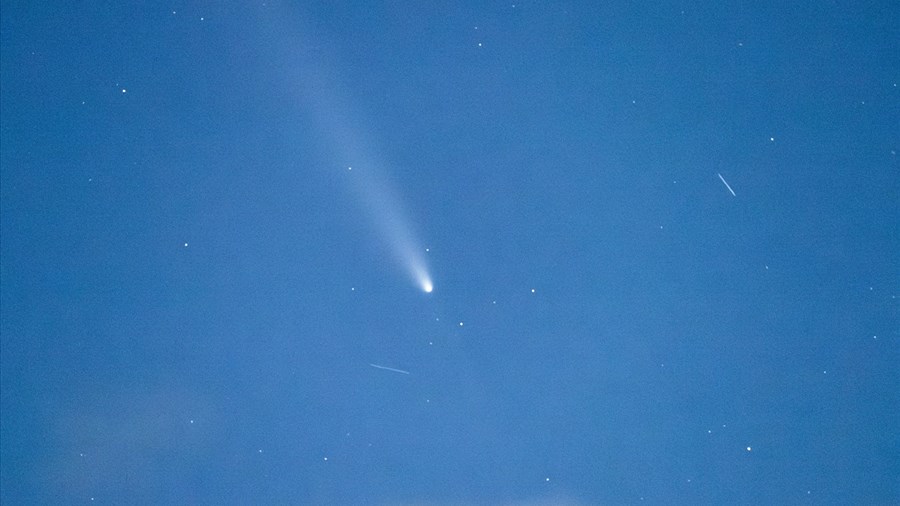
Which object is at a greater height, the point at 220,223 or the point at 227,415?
the point at 220,223

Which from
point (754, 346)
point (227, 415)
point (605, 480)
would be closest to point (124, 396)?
point (227, 415)

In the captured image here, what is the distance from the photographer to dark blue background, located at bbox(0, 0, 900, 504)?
74.9 inches

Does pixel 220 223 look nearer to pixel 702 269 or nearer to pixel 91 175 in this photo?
pixel 91 175

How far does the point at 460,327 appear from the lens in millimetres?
1932

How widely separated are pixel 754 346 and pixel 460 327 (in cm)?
79

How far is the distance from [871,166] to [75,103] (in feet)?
7.09

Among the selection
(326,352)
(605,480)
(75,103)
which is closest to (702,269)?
(605,480)

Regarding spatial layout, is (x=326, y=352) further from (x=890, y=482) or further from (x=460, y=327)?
(x=890, y=482)

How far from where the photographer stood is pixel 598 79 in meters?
1.93

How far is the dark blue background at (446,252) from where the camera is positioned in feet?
6.24

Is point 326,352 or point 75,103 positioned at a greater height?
point 75,103

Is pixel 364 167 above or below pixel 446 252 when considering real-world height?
above

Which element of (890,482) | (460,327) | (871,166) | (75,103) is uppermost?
(75,103)

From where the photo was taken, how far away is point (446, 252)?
1.94 m
